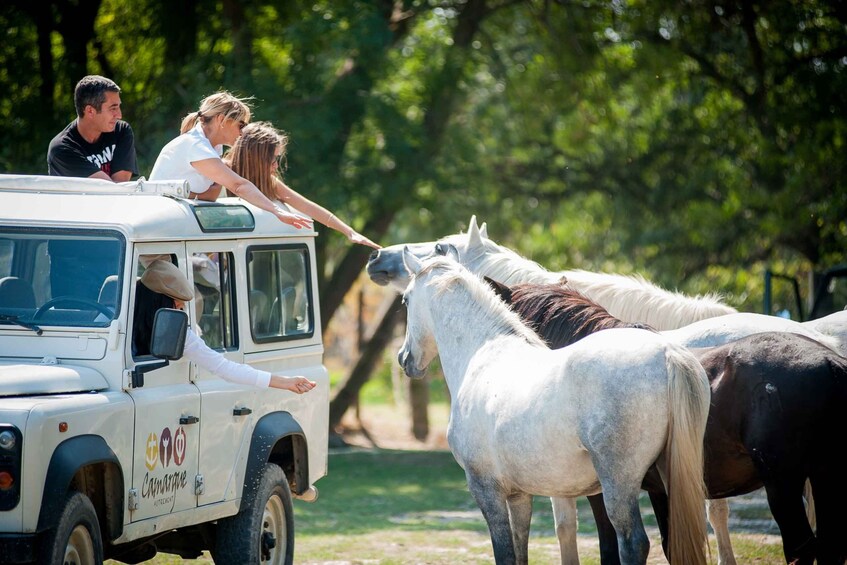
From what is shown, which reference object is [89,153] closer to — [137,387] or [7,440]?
[137,387]

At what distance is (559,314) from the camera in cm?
614

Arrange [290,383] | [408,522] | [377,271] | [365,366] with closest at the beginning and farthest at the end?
[290,383], [377,271], [408,522], [365,366]

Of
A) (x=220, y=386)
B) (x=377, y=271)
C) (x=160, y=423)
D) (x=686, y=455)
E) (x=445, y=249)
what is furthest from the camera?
(x=377, y=271)

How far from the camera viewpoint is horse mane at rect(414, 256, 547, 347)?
5.65 metres

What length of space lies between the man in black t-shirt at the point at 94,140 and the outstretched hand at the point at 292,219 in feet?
3.36

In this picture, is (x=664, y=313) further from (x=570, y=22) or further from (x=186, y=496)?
(x=570, y=22)

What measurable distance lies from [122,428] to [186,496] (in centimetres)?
72

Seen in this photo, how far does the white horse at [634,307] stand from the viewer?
6453 millimetres

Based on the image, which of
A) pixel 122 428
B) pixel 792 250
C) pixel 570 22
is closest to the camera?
pixel 122 428

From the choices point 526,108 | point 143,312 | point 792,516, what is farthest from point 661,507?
point 526,108

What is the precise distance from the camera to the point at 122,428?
15.7 ft

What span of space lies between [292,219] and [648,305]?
282 centimetres

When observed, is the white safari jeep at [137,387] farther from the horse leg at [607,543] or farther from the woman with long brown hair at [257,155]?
the horse leg at [607,543]

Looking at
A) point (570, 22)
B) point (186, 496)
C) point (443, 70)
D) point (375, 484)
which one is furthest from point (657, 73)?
point (186, 496)
